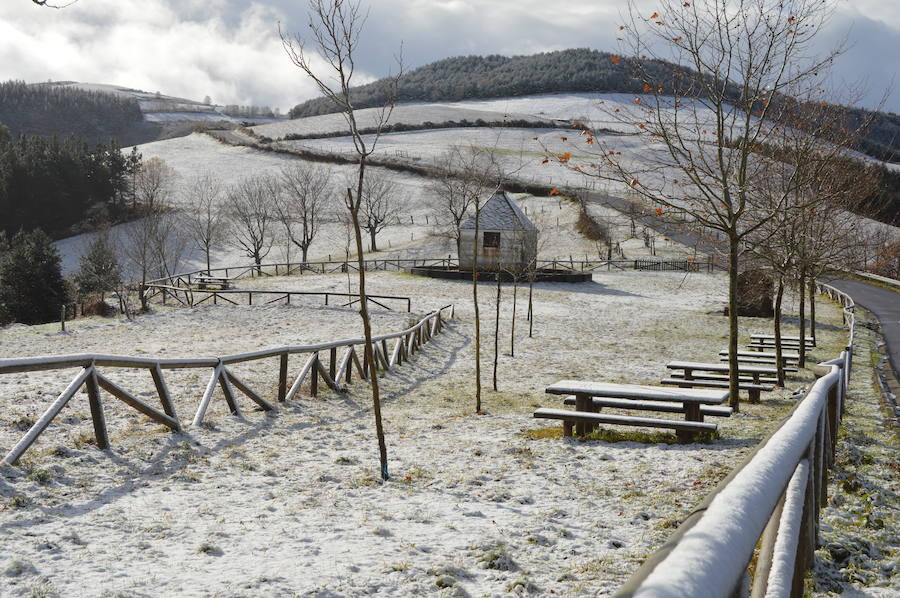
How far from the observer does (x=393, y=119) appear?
115 meters

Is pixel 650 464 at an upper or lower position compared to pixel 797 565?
lower

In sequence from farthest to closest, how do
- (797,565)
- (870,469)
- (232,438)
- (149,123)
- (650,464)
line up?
(149,123), (232,438), (650,464), (870,469), (797,565)

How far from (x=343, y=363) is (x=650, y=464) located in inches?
292

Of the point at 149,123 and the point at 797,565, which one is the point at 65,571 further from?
the point at 149,123

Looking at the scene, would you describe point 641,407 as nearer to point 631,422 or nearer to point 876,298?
point 631,422

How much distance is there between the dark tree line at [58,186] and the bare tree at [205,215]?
659 cm

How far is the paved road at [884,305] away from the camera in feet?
59.3

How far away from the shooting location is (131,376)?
41.3 ft

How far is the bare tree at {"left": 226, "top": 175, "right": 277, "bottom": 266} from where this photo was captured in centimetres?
5989

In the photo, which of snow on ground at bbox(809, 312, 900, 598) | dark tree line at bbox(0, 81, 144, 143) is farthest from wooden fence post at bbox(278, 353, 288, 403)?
dark tree line at bbox(0, 81, 144, 143)

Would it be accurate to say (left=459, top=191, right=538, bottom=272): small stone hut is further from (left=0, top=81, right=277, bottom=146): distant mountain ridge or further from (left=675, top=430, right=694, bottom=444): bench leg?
(left=0, top=81, right=277, bottom=146): distant mountain ridge

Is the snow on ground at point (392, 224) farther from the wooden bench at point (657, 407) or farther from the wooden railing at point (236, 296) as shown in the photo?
the wooden bench at point (657, 407)

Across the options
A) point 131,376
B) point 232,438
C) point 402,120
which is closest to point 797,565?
point 232,438

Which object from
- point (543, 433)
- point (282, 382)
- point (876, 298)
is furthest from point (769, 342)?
point (876, 298)
